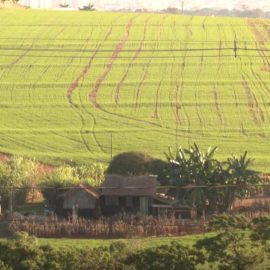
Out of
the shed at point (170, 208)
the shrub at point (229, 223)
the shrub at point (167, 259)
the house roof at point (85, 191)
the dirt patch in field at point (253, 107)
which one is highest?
the dirt patch in field at point (253, 107)

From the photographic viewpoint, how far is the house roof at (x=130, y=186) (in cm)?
3962

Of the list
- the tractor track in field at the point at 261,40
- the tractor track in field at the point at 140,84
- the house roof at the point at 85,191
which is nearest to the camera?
the house roof at the point at 85,191

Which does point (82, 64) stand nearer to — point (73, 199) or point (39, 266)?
point (73, 199)

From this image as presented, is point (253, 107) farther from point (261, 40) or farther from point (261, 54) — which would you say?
point (261, 40)

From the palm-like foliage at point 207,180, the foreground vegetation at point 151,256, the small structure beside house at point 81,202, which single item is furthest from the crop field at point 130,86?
the foreground vegetation at point 151,256

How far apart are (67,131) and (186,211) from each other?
17.7 meters

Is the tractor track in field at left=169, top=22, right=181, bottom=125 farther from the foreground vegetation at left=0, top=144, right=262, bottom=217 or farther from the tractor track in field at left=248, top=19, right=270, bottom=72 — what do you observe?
the foreground vegetation at left=0, top=144, right=262, bottom=217

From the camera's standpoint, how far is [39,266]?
Result: 79.7ft

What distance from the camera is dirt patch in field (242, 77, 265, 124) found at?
58.0 meters

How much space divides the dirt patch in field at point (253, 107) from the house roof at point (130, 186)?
18288mm

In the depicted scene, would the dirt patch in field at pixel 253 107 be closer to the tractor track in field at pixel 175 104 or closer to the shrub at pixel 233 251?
the tractor track in field at pixel 175 104

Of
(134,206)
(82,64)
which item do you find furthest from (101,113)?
(134,206)

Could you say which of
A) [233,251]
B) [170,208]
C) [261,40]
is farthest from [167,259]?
[261,40]

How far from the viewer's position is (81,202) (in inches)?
1560
